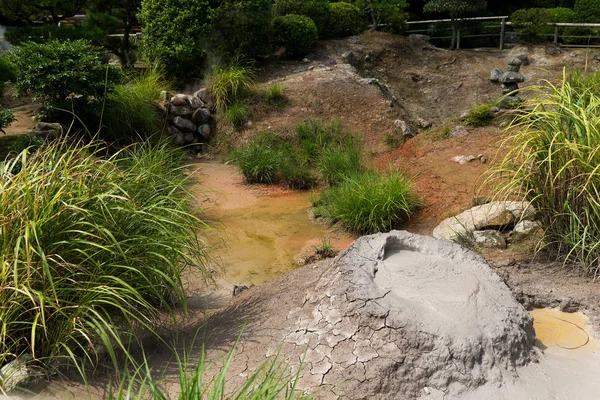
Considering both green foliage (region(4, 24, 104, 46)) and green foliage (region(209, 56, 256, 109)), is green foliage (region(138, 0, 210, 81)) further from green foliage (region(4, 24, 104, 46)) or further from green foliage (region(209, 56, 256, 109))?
green foliage (region(4, 24, 104, 46))

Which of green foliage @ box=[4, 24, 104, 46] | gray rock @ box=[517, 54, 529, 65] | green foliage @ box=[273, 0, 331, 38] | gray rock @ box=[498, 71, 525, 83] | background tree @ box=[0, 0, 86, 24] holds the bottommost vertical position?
gray rock @ box=[517, 54, 529, 65]

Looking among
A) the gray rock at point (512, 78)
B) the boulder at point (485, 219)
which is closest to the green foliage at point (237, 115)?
the gray rock at point (512, 78)

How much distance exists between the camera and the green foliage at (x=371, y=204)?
6383 millimetres

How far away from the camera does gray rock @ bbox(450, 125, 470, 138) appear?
27.5 feet

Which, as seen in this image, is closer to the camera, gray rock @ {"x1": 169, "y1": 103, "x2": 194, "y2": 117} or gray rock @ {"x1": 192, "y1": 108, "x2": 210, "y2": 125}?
gray rock @ {"x1": 169, "y1": 103, "x2": 194, "y2": 117}

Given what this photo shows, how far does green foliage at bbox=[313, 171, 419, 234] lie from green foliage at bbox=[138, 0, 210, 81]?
14.2ft

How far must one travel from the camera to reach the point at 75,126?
8266mm

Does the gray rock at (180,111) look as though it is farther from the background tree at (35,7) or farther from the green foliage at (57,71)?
the background tree at (35,7)

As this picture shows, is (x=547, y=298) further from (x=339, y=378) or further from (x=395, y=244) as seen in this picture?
(x=339, y=378)

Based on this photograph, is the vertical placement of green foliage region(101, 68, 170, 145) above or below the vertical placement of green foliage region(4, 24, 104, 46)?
below

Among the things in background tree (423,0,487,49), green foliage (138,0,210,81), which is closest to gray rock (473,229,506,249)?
green foliage (138,0,210,81)

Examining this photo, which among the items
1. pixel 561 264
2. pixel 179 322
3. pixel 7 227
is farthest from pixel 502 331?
pixel 7 227

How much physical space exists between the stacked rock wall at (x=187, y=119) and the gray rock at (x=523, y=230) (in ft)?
16.9

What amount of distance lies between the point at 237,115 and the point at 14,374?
6732 millimetres
